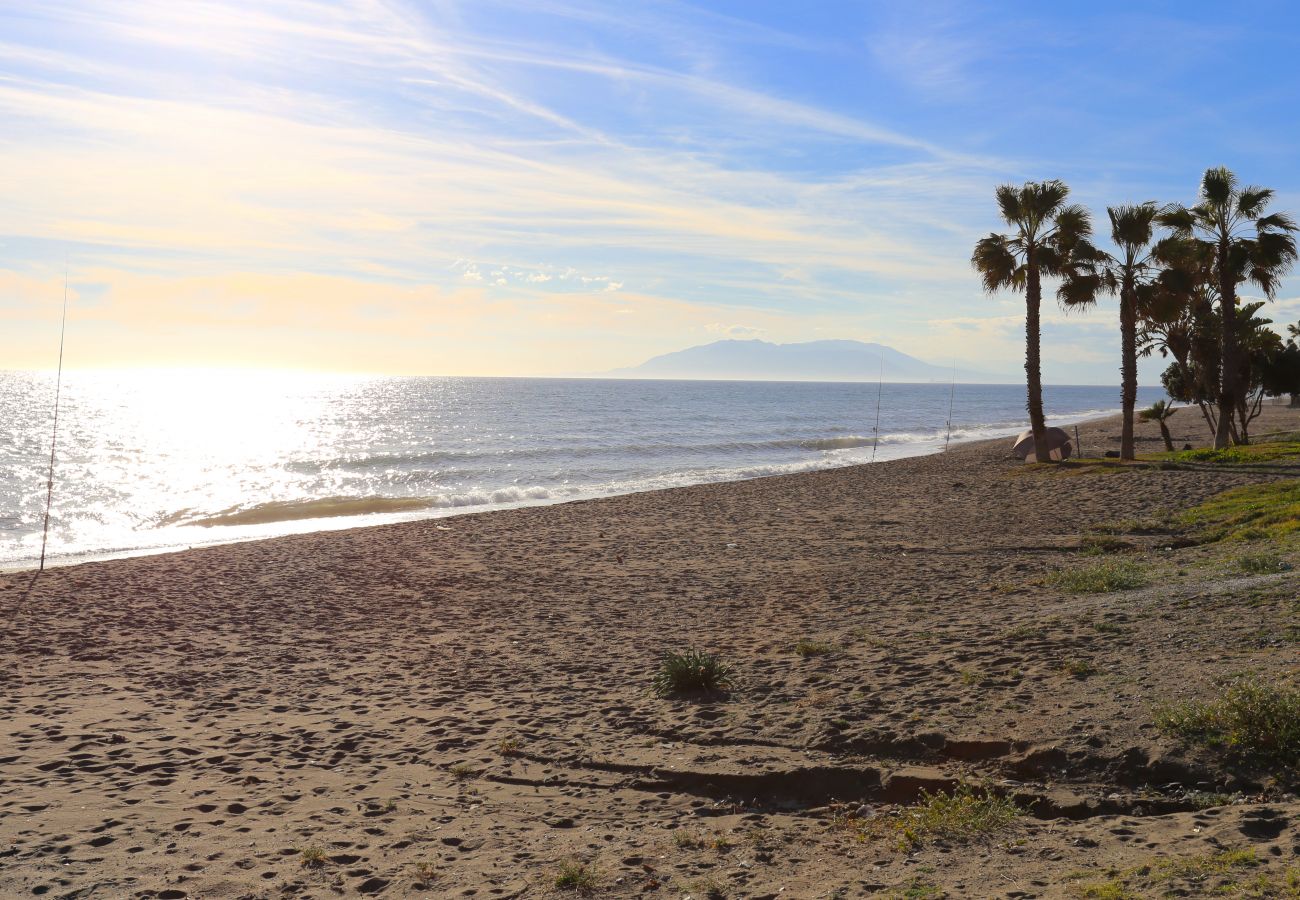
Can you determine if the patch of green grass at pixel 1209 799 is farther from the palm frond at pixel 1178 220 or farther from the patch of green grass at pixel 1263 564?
the palm frond at pixel 1178 220

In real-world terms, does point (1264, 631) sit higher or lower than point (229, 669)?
higher

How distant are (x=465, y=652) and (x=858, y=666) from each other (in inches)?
180

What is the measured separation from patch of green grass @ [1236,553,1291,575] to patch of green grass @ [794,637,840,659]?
4.89m

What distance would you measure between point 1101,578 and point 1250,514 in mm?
6506

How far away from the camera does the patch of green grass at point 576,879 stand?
17.5 feet

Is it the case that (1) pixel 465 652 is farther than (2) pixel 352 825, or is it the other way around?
(1) pixel 465 652

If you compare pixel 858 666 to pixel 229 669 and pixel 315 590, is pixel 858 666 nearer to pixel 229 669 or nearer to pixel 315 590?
pixel 229 669

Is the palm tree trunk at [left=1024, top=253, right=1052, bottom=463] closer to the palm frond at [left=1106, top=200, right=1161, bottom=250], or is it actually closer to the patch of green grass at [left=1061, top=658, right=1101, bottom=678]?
the palm frond at [left=1106, top=200, right=1161, bottom=250]

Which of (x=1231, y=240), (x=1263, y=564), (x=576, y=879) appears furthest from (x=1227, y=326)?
A: (x=576, y=879)

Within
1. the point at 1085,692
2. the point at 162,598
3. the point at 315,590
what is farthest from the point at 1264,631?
the point at 162,598

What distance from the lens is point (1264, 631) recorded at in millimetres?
8195

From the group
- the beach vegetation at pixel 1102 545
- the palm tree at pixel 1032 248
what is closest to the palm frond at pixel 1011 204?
the palm tree at pixel 1032 248

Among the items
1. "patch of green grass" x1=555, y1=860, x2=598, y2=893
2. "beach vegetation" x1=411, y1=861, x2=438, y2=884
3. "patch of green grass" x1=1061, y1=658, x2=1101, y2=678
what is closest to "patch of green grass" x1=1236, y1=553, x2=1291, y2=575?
"patch of green grass" x1=1061, y1=658, x2=1101, y2=678

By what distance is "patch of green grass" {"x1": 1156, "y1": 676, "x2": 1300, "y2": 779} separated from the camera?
229 inches
